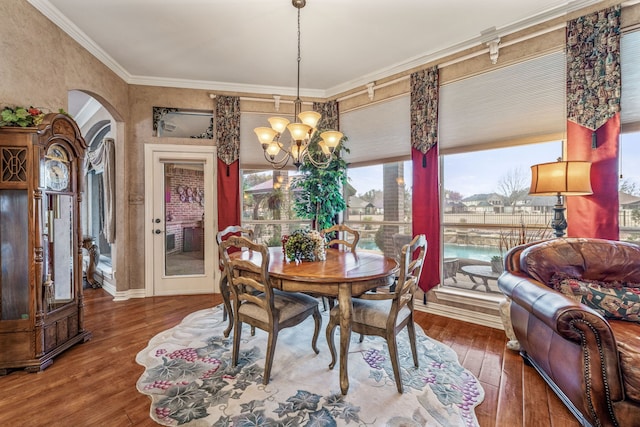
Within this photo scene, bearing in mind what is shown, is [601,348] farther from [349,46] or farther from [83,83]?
[83,83]

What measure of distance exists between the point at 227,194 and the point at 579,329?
12.6 ft

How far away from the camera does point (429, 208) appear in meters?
3.34

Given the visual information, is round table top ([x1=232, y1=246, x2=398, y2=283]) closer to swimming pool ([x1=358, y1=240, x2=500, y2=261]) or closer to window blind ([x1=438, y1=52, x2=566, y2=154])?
swimming pool ([x1=358, y1=240, x2=500, y2=261])

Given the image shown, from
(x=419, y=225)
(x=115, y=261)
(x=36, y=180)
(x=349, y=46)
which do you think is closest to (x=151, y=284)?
(x=115, y=261)

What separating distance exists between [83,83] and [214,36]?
153 centimetres

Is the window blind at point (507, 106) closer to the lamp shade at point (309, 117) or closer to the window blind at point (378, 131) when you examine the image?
the window blind at point (378, 131)

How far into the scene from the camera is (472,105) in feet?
10.2

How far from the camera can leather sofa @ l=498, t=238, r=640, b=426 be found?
1.41 m

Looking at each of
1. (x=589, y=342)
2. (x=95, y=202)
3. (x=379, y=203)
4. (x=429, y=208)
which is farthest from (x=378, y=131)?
(x=95, y=202)

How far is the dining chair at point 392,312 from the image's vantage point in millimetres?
1867

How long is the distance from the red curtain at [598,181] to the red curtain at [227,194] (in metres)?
3.80

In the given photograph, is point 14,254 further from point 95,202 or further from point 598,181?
point 598,181

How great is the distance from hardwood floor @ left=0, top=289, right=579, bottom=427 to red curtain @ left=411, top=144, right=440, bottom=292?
1.75ft

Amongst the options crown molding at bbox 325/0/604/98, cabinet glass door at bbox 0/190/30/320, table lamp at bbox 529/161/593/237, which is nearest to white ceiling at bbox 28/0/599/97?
crown molding at bbox 325/0/604/98
